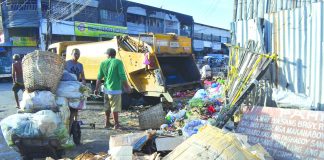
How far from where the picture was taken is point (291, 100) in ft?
17.6

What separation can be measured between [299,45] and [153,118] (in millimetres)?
3228

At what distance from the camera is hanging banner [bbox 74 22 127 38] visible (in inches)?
1272

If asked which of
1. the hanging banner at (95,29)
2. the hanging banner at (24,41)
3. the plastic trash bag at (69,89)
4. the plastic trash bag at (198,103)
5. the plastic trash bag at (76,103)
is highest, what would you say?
the hanging banner at (95,29)

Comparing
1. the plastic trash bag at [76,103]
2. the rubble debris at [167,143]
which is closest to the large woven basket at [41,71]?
the plastic trash bag at [76,103]

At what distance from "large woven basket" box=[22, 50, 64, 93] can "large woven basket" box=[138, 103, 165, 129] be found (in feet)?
8.02

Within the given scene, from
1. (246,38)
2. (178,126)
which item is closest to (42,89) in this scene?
(178,126)

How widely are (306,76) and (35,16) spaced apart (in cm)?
2883

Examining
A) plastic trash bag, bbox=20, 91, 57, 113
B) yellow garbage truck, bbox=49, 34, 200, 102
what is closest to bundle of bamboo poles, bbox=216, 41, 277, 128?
plastic trash bag, bbox=20, 91, 57, 113

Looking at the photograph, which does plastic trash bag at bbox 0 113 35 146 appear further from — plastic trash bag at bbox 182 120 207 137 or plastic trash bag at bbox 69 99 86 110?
plastic trash bag at bbox 182 120 207 137

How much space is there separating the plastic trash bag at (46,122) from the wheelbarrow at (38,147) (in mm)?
128

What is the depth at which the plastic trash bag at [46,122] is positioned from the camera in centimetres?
460

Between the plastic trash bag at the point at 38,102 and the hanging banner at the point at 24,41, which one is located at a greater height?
the hanging banner at the point at 24,41

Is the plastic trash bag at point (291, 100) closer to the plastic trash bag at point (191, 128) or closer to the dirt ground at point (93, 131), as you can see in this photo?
the plastic trash bag at point (191, 128)

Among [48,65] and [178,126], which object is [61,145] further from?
[178,126]
